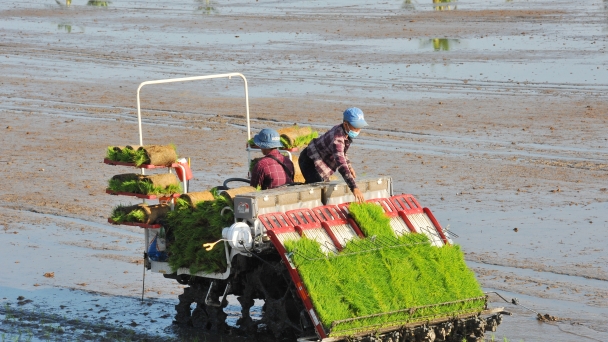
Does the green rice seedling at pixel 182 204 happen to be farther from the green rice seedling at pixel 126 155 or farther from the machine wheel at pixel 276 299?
the machine wheel at pixel 276 299

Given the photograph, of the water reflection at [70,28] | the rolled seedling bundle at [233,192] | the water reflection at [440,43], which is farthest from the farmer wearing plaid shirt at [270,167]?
the water reflection at [70,28]

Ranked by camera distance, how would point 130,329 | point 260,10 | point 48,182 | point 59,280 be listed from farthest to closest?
point 260,10, point 48,182, point 59,280, point 130,329

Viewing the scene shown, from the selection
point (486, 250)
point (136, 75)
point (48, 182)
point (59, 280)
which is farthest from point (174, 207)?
point (136, 75)

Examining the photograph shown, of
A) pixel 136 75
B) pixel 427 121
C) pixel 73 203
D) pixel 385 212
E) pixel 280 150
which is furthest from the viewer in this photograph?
pixel 136 75

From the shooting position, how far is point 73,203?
56.1 ft

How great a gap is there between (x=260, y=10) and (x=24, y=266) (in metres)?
32.6

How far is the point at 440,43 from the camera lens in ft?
110

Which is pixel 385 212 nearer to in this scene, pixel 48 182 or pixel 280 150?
pixel 280 150

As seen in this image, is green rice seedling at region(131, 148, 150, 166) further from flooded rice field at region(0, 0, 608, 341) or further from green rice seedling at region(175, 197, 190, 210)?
flooded rice field at region(0, 0, 608, 341)

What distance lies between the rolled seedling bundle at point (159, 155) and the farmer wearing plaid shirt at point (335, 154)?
1360mm

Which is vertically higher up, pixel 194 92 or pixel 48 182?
pixel 194 92

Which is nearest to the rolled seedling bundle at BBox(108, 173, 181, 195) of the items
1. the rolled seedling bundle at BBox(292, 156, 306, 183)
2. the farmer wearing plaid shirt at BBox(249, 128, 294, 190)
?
the farmer wearing plaid shirt at BBox(249, 128, 294, 190)

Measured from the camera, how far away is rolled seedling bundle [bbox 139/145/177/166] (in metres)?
11.4

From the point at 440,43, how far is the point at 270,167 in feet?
76.1
